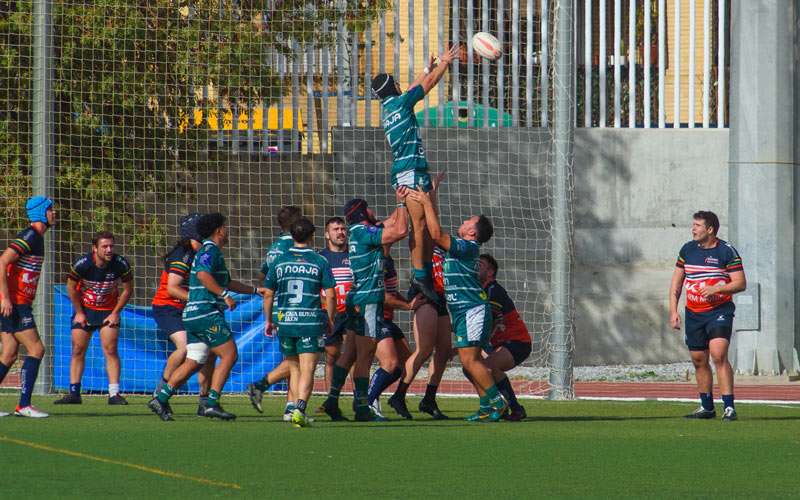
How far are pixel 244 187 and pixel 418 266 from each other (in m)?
7.36

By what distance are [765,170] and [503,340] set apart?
6.49 meters

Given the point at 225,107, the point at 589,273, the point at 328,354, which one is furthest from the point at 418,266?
the point at 589,273

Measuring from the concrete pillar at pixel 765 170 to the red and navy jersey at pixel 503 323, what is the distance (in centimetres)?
578

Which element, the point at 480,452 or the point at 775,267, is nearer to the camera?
the point at 480,452

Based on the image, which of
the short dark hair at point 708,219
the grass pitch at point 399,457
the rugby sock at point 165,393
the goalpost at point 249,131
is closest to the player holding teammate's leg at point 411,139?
the grass pitch at point 399,457

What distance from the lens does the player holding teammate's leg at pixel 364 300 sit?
478 inches

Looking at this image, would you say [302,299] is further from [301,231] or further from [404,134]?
[404,134]

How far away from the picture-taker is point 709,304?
13.1 metres

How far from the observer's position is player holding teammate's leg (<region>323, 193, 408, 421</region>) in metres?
12.1

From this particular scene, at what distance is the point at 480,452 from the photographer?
10078mm

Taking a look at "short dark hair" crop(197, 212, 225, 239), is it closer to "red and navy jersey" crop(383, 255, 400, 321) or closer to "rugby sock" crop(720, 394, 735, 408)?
"red and navy jersey" crop(383, 255, 400, 321)

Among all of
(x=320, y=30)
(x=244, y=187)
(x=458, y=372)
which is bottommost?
(x=458, y=372)

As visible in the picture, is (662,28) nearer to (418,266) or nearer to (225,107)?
(225,107)

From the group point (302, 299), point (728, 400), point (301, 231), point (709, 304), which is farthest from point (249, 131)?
point (728, 400)
